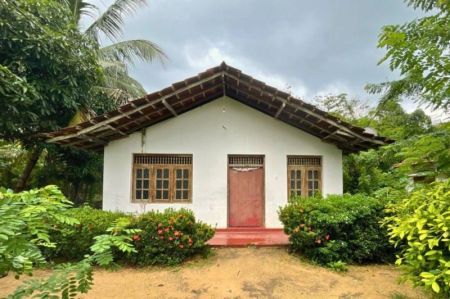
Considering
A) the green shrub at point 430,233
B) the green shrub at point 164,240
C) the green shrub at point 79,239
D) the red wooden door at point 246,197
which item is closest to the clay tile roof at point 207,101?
the red wooden door at point 246,197

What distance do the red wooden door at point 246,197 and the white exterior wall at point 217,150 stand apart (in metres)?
0.20

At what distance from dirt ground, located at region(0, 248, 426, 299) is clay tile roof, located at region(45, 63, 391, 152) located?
3292 mm

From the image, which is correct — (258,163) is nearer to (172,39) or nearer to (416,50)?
(416,50)

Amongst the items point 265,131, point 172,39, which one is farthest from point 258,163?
point 172,39

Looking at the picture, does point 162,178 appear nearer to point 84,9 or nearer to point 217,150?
point 217,150

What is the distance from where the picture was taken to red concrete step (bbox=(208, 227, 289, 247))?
7.28 meters

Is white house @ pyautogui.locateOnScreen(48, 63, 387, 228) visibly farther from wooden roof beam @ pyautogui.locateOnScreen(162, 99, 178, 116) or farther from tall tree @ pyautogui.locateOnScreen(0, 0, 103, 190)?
tall tree @ pyautogui.locateOnScreen(0, 0, 103, 190)

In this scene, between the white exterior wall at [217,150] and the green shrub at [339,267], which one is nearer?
the green shrub at [339,267]

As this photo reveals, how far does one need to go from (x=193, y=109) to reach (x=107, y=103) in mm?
3990

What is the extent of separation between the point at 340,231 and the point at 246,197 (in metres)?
3.11

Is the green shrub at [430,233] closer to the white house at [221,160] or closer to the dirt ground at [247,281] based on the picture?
the dirt ground at [247,281]

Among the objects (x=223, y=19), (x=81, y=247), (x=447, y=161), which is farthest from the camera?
(x=223, y=19)

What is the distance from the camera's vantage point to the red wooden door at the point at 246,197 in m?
8.76

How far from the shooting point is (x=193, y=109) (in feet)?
29.1
